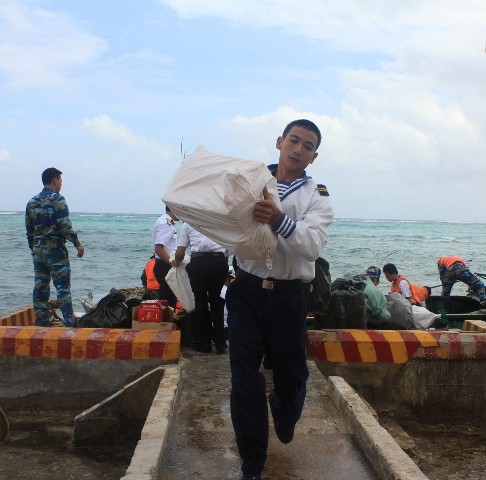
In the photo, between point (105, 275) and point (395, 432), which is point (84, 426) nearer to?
point (395, 432)

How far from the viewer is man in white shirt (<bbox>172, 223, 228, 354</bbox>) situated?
5.81m

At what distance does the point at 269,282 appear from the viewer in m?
3.04

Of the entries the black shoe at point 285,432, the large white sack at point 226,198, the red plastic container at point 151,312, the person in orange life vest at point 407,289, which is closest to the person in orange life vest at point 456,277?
the person in orange life vest at point 407,289

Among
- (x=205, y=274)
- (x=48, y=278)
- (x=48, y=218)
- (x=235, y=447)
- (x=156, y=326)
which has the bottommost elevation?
(x=235, y=447)

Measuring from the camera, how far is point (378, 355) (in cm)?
535

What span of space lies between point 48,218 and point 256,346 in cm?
458

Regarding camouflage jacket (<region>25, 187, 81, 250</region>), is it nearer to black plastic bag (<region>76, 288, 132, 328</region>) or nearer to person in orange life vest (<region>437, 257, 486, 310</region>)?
black plastic bag (<region>76, 288, 132, 328</region>)

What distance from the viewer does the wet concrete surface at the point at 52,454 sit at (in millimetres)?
4145

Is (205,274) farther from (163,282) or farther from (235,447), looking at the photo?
(235,447)

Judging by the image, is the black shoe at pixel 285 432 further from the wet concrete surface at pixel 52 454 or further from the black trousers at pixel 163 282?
the black trousers at pixel 163 282

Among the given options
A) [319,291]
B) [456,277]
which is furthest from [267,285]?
[456,277]

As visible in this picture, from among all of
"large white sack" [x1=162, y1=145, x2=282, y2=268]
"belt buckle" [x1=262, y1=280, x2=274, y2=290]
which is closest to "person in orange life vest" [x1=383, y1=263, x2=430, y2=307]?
"belt buckle" [x1=262, y1=280, x2=274, y2=290]

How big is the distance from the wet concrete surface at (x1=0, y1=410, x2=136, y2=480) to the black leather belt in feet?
6.49

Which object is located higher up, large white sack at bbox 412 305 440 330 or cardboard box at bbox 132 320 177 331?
cardboard box at bbox 132 320 177 331
